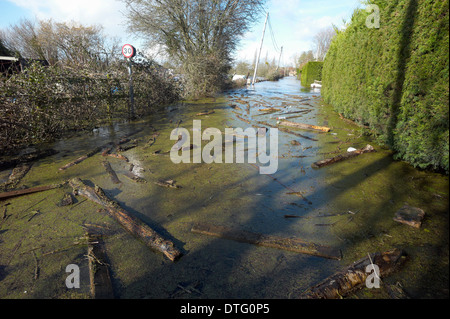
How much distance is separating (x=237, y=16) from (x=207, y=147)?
1803 centimetres

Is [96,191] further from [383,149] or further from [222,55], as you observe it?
[222,55]

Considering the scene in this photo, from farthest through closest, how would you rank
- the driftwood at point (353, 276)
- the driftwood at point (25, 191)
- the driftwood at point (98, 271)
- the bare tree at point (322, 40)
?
the bare tree at point (322, 40), the driftwood at point (25, 191), the driftwood at point (98, 271), the driftwood at point (353, 276)

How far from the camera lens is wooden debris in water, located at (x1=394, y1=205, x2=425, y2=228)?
2736 millimetres

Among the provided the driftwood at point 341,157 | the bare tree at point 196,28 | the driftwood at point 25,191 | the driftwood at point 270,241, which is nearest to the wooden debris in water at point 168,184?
the driftwood at point 270,241

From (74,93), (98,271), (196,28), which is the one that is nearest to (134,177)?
(98,271)

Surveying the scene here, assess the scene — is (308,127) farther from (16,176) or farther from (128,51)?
(16,176)

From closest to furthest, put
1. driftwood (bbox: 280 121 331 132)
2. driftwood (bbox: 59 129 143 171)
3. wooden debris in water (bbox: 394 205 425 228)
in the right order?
1. wooden debris in water (bbox: 394 205 425 228)
2. driftwood (bbox: 59 129 143 171)
3. driftwood (bbox: 280 121 331 132)

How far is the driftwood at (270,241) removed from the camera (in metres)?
2.39

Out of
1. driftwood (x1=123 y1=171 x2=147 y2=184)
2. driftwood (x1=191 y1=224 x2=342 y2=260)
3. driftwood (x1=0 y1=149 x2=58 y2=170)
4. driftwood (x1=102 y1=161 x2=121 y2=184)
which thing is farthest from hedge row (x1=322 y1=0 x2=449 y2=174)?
driftwood (x1=0 y1=149 x2=58 y2=170)

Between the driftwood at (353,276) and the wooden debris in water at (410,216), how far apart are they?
27.9 inches

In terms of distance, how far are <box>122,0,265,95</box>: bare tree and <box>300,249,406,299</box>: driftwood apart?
1511 centimetres

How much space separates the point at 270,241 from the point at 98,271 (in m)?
1.88

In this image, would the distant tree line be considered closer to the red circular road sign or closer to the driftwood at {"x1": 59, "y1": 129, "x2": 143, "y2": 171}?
the red circular road sign

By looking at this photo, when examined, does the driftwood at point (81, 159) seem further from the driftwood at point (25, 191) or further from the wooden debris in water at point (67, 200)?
the wooden debris in water at point (67, 200)
